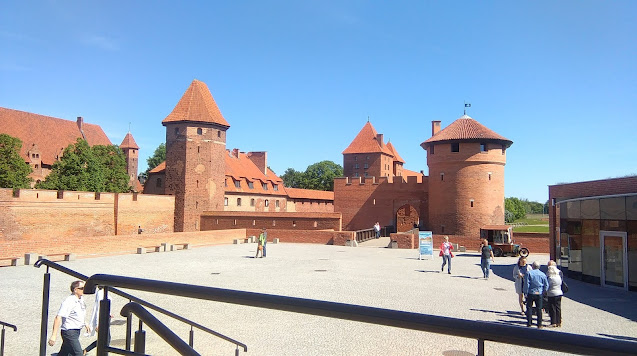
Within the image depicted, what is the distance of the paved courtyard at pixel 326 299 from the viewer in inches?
318

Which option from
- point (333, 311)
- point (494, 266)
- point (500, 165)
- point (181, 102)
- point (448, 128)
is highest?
point (181, 102)

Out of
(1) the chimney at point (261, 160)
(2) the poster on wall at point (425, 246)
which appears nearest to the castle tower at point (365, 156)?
(1) the chimney at point (261, 160)

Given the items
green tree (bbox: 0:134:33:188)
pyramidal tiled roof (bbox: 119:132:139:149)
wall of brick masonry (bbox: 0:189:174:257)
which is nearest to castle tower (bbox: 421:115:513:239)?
wall of brick masonry (bbox: 0:189:174:257)

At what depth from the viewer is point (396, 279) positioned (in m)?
16.2

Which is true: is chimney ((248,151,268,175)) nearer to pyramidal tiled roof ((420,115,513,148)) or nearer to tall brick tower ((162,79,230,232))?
tall brick tower ((162,79,230,232))

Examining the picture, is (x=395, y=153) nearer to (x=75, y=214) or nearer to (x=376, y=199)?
(x=376, y=199)

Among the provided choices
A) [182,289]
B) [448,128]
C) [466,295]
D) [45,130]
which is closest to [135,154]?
[45,130]

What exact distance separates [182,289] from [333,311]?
71cm

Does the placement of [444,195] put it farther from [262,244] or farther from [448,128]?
[262,244]

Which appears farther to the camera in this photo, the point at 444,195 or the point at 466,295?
the point at 444,195

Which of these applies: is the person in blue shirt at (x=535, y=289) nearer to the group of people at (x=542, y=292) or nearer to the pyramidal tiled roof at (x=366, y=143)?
the group of people at (x=542, y=292)

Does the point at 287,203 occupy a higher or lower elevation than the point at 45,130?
lower

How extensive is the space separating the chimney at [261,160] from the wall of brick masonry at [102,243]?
28.9 m

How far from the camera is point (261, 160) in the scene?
63719 millimetres
